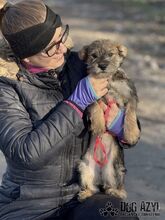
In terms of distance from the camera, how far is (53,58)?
144 inches

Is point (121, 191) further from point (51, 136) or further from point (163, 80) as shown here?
point (163, 80)

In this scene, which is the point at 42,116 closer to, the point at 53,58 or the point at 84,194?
the point at 53,58

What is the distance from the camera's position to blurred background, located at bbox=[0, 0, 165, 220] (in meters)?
6.13

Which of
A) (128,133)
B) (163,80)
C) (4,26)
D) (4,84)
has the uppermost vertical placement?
(4,26)

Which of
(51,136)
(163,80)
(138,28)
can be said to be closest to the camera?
(51,136)

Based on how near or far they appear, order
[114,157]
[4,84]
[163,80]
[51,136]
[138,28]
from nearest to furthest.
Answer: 1. [51,136]
2. [4,84]
3. [114,157]
4. [163,80]
5. [138,28]

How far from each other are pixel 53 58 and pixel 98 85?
0.26m

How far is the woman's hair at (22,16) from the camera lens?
3.60 meters

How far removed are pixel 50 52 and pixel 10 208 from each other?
2.75ft

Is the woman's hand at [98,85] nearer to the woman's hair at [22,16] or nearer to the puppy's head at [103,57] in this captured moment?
the puppy's head at [103,57]

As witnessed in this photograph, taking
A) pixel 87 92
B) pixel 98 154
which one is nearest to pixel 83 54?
pixel 87 92

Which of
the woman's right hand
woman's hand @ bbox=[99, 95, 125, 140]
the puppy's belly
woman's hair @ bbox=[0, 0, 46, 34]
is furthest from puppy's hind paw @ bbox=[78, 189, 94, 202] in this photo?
woman's hair @ bbox=[0, 0, 46, 34]

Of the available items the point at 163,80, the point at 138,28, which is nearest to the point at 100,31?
the point at 138,28

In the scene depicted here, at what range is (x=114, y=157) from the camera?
3996 mm
